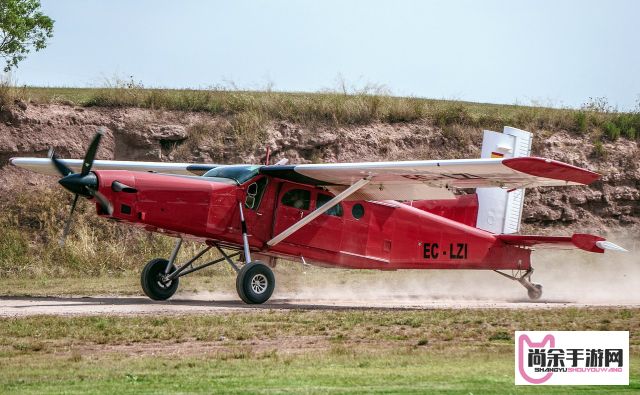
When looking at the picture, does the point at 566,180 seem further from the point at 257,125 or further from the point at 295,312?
the point at 257,125

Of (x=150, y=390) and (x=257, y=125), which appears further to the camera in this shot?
(x=257, y=125)

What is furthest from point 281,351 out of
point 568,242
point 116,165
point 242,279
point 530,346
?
point 116,165

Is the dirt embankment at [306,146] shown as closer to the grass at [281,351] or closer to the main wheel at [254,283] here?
the main wheel at [254,283]

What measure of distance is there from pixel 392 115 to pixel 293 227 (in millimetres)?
18600

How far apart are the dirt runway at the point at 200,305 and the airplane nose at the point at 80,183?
197 centimetres

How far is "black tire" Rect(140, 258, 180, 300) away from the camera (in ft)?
65.0

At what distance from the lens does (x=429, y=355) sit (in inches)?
492

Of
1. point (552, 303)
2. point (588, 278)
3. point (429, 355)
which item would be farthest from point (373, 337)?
point (588, 278)

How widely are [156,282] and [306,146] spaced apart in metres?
16.1

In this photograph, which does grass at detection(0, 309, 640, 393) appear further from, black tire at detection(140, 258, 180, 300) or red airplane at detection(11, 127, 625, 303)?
black tire at detection(140, 258, 180, 300)

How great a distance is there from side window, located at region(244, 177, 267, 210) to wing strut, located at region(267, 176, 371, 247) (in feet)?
2.35

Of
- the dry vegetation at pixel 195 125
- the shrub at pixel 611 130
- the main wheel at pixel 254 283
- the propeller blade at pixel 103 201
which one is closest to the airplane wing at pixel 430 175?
the main wheel at pixel 254 283

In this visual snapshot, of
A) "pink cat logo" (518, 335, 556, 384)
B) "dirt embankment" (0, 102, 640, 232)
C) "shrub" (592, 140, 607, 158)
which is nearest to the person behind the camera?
"pink cat logo" (518, 335, 556, 384)

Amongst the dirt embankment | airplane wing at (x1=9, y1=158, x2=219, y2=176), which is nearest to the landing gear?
airplane wing at (x1=9, y1=158, x2=219, y2=176)
